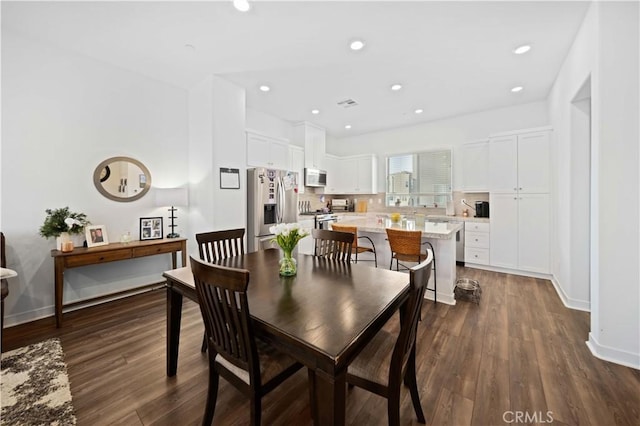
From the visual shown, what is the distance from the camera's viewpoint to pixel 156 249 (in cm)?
317

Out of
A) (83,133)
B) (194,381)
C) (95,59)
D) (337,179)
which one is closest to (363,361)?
(194,381)

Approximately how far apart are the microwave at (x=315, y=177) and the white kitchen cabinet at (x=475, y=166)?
295 cm

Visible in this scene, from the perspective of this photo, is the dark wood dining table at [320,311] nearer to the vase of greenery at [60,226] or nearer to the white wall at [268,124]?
the vase of greenery at [60,226]

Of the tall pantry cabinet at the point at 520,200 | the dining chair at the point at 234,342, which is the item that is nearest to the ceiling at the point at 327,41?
the tall pantry cabinet at the point at 520,200

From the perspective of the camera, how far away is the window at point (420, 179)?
209 inches

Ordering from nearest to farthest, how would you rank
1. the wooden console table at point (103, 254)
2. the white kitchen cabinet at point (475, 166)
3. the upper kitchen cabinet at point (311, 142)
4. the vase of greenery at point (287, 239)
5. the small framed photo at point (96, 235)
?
1. the vase of greenery at point (287, 239)
2. the wooden console table at point (103, 254)
3. the small framed photo at point (96, 235)
4. the white kitchen cabinet at point (475, 166)
5. the upper kitchen cabinet at point (311, 142)

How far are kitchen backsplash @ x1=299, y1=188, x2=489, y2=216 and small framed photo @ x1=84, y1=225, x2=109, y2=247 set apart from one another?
11.7 feet

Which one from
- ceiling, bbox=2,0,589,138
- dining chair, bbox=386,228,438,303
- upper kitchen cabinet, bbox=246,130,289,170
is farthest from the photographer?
upper kitchen cabinet, bbox=246,130,289,170

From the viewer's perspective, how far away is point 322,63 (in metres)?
3.12

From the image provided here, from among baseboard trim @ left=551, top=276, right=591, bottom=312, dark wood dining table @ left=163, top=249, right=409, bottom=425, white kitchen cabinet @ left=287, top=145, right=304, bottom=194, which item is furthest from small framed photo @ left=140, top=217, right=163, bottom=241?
baseboard trim @ left=551, top=276, right=591, bottom=312

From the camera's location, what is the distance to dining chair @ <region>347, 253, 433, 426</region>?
1108 mm

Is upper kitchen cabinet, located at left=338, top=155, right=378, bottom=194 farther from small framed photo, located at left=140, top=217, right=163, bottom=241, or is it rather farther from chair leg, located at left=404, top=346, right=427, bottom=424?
chair leg, located at left=404, top=346, right=427, bottom=424

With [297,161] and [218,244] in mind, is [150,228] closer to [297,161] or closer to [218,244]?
[218,244]

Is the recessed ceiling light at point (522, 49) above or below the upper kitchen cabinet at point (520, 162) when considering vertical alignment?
above
